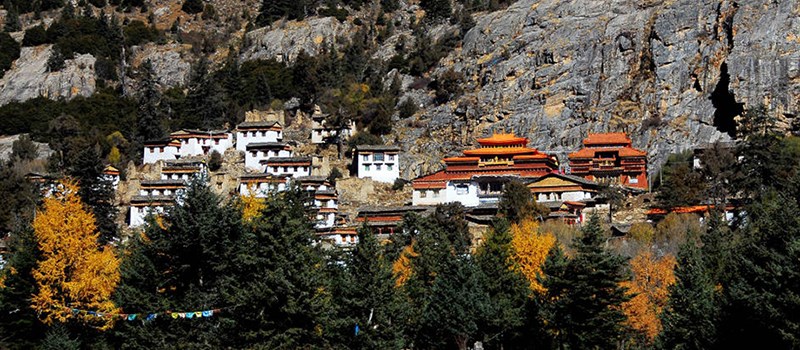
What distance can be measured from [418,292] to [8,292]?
60.6ft

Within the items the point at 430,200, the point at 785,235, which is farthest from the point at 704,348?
the point at 430,200

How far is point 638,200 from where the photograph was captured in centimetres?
7888

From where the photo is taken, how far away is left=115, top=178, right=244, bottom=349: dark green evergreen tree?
37.8 metres

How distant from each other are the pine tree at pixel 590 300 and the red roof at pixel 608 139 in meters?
Result: 48.4

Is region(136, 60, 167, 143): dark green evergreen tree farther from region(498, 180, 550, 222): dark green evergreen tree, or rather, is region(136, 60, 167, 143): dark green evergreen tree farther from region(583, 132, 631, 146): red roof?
region(583, 132, 631, 146): red roof

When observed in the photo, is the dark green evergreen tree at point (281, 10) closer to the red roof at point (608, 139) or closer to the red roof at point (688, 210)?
the red roof at point (608, 139)

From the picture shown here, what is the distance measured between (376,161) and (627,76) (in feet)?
88.5

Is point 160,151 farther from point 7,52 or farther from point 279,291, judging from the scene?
point 279,291

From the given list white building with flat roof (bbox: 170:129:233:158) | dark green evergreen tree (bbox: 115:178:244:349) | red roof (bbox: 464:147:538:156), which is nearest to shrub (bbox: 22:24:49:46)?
white building with flat roof (bbox: 170:129:233:158)

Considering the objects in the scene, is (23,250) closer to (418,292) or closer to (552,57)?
(418,292)

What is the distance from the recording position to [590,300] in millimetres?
40188

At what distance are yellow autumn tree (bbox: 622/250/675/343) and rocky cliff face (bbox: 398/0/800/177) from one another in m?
33.8

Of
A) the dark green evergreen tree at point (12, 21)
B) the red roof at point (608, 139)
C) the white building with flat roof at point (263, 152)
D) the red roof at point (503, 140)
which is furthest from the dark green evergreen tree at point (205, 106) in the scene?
the dark green evergreen tree at point (12, 21)

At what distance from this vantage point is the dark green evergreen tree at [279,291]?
3472cm
